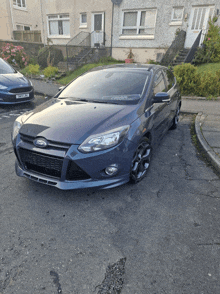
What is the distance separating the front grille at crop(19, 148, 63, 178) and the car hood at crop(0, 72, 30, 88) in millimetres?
5309

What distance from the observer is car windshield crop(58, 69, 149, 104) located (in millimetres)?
3555

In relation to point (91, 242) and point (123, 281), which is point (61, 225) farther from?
point (123, 281)

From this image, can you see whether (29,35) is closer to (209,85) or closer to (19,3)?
(19,3)

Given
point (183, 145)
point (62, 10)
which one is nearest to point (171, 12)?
point (62, 10)

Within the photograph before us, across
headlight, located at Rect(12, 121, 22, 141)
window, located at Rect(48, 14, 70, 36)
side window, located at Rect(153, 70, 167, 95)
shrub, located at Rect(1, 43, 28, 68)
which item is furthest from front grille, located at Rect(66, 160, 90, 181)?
window, located at Rect(48, 14, 70, 36)

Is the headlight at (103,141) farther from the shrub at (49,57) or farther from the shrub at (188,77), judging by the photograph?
the shrub at (49,57)

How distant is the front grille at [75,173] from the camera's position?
2608mm

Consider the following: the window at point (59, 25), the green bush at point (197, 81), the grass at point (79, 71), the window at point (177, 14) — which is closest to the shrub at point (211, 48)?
the window at point (177, 14)

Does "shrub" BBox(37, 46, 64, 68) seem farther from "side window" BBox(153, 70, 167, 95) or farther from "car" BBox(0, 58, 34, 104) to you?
"side window" BBox(153, 70, 167, 95)

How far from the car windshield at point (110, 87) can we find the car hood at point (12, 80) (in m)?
4.05

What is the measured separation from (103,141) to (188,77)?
306 inches

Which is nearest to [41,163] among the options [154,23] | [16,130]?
[16,130]

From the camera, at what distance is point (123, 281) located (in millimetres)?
1912

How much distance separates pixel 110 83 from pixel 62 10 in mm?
17552
